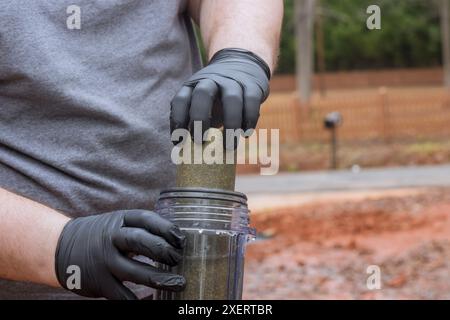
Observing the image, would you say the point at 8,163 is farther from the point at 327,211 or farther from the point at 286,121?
the point at 286,121

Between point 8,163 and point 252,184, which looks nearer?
point 8,163

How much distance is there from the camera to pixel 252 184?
14375 mm

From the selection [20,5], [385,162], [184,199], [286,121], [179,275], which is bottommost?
[179,275]

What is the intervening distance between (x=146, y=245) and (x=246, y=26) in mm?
668

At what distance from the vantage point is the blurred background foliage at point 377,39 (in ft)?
155

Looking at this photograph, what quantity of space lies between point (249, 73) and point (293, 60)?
48.5 meters

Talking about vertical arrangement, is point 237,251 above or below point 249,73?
below

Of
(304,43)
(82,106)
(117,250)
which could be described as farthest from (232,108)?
(304,43)

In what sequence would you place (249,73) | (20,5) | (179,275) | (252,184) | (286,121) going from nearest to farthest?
1. (179,275)
2. (249,73)
3. (20,5)
4. (252,184)
5. (286,121)

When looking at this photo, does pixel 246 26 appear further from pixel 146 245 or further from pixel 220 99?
pixel 146 245

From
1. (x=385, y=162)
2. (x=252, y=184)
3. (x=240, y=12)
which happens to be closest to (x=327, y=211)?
(x=252, y=184)

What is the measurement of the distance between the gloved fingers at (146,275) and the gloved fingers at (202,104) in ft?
0.89

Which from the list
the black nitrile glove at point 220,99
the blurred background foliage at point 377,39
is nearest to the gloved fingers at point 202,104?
the black nitrile glove at point 220,99

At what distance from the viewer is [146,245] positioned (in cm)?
154
